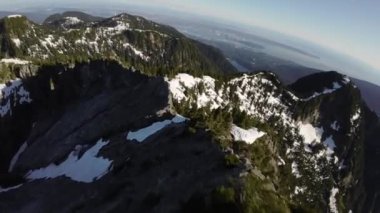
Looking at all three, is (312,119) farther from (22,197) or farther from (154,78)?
(22,197)

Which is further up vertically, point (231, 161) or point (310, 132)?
point (231, 161)

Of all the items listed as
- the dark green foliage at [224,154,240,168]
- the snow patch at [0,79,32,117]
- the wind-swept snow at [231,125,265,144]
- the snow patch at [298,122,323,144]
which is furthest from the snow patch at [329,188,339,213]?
the snow patch at [0,79,32,117]

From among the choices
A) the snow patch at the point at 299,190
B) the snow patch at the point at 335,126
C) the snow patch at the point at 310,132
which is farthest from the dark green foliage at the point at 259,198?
the snow patch at the point at 335,126

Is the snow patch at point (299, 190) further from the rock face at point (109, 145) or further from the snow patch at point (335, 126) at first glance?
the rock face at point (109, 145)

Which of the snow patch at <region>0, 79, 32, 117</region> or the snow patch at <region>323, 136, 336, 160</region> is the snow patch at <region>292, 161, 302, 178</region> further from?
the snow patch at <region>0, 79, 32, 117</region>

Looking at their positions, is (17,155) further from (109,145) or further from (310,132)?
(310,132)

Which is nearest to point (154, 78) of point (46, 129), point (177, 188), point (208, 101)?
point (208, 101)

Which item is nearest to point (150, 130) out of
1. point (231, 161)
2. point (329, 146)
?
point (231, 161)
